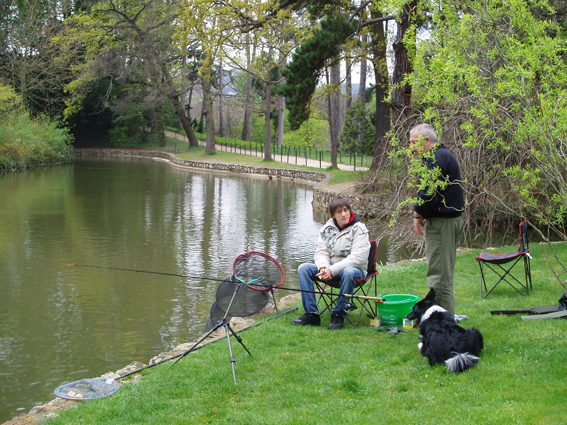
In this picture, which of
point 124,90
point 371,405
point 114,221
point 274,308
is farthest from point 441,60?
point 124,90

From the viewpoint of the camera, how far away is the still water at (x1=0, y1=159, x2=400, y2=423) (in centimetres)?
639

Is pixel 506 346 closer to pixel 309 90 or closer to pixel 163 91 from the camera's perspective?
pixel 309 90

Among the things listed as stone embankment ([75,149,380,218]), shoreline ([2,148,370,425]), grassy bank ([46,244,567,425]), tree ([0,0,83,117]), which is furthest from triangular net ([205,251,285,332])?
tree ([0,0,83,117])

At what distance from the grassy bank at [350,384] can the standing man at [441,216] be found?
0.55 metres

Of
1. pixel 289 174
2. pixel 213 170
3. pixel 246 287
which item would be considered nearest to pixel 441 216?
pixel 246 287

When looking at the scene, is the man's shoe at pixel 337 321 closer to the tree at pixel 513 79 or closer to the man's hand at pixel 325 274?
the man's hand at pixel 325 274

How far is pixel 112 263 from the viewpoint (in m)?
10.6

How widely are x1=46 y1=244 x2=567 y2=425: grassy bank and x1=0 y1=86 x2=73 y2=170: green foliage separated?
27043 mm

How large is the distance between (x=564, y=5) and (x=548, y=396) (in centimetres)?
948

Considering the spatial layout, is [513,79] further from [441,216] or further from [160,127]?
[160,127]

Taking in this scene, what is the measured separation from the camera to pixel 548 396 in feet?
11.3

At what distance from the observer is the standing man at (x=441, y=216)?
4.76 meters

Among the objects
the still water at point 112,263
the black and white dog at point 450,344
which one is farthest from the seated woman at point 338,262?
the still water at point 112,263

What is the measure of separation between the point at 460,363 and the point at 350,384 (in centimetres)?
79
